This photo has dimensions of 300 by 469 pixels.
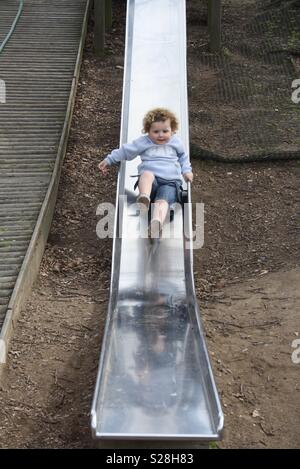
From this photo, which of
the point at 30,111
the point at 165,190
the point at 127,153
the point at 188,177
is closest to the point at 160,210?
the point at 165,190

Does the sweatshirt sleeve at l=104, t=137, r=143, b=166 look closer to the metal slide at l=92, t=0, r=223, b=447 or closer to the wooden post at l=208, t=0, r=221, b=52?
the metal slide at l=92, t=0, r=223, b=447

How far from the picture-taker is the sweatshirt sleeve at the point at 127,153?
671cm

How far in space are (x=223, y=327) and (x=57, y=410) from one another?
57.7 inches

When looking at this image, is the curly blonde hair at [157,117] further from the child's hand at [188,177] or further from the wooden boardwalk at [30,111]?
the wooden boardwalk at [30,111]

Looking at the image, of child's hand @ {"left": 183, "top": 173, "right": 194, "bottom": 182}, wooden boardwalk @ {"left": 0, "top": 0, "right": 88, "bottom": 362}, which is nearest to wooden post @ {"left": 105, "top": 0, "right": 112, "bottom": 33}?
wooden boardwalk @ {"left": 0, "top": 0, "right": 88, "bottom": 362}

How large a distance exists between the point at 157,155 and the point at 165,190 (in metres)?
0.37

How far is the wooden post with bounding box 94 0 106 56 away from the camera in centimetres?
1109

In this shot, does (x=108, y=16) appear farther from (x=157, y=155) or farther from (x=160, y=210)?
(x=160, y=210)

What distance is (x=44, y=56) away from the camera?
10945mm

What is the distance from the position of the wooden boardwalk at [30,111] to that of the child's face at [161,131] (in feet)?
4.26

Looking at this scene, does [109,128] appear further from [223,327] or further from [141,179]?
[223,327]

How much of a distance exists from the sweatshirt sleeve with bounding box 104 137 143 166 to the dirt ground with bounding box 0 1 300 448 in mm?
967
